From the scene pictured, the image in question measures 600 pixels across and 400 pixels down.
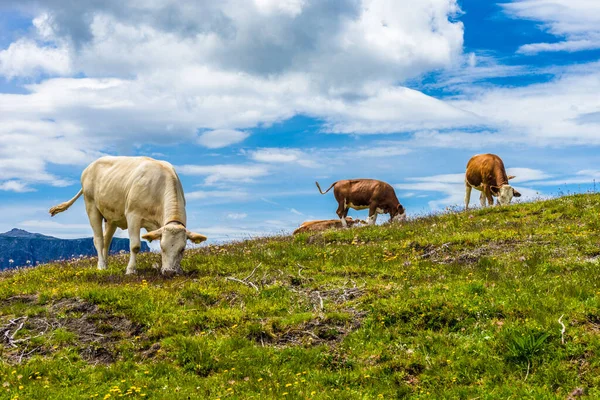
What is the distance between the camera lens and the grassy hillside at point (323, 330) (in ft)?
31.0

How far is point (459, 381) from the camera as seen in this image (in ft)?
30.8

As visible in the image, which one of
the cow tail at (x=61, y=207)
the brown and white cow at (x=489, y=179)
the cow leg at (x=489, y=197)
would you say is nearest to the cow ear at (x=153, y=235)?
the cow tail at (x=61, y=207)

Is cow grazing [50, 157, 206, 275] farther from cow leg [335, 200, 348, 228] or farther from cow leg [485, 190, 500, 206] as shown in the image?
cow leg [485, 190, 500, 206]

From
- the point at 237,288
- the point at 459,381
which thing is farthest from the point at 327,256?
the point at 459,381

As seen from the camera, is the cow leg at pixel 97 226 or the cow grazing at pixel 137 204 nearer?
the cow grazing at pixel 137 204

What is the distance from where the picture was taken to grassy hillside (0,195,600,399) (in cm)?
944

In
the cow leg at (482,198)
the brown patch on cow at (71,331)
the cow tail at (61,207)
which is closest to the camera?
the brown patch on cow at (71,331)

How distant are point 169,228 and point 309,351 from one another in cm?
744

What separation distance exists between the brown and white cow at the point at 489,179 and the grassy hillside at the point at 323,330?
42.5 ft

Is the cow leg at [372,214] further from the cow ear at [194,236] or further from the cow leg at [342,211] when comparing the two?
the cow ear at [194,236]

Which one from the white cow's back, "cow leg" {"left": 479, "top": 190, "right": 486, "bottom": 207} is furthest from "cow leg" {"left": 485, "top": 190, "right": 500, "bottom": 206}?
the white cow's back

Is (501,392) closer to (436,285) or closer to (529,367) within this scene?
(529,367)

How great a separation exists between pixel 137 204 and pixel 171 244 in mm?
2528

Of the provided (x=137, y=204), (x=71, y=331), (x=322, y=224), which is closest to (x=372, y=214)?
(x=322, y=224)
